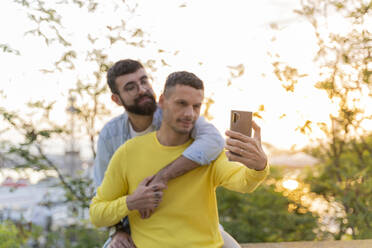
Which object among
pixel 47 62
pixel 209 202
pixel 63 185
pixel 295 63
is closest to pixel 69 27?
pixel 47 62

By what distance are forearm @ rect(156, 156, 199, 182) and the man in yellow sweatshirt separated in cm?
5

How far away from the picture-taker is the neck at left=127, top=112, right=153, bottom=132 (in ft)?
8.41

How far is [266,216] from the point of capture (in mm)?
4645

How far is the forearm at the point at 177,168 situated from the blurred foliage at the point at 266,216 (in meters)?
2.53

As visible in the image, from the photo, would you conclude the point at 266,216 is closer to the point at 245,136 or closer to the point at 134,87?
the point at 134,87

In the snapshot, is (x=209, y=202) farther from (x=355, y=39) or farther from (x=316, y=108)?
(x=355, y=39)

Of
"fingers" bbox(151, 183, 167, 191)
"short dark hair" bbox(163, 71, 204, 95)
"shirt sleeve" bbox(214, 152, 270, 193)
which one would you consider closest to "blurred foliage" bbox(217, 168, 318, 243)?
"shirt sleeve" bbox(214, 152, 270, 193)

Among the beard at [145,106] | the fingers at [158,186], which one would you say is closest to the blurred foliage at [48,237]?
the beard at [145,106]

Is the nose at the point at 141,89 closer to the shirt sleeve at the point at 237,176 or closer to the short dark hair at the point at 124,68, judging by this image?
the short dark hair at the point at 124,68

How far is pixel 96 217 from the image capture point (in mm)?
2191

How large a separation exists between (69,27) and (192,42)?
103 cm

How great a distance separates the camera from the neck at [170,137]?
7.23 feet

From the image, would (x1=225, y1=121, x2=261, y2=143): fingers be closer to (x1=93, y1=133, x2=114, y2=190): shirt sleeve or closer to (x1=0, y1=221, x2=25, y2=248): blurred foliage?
(x1=93, y1=133, x2=114, y2=190): shirt sleeve

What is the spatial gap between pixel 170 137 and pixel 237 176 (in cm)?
38
